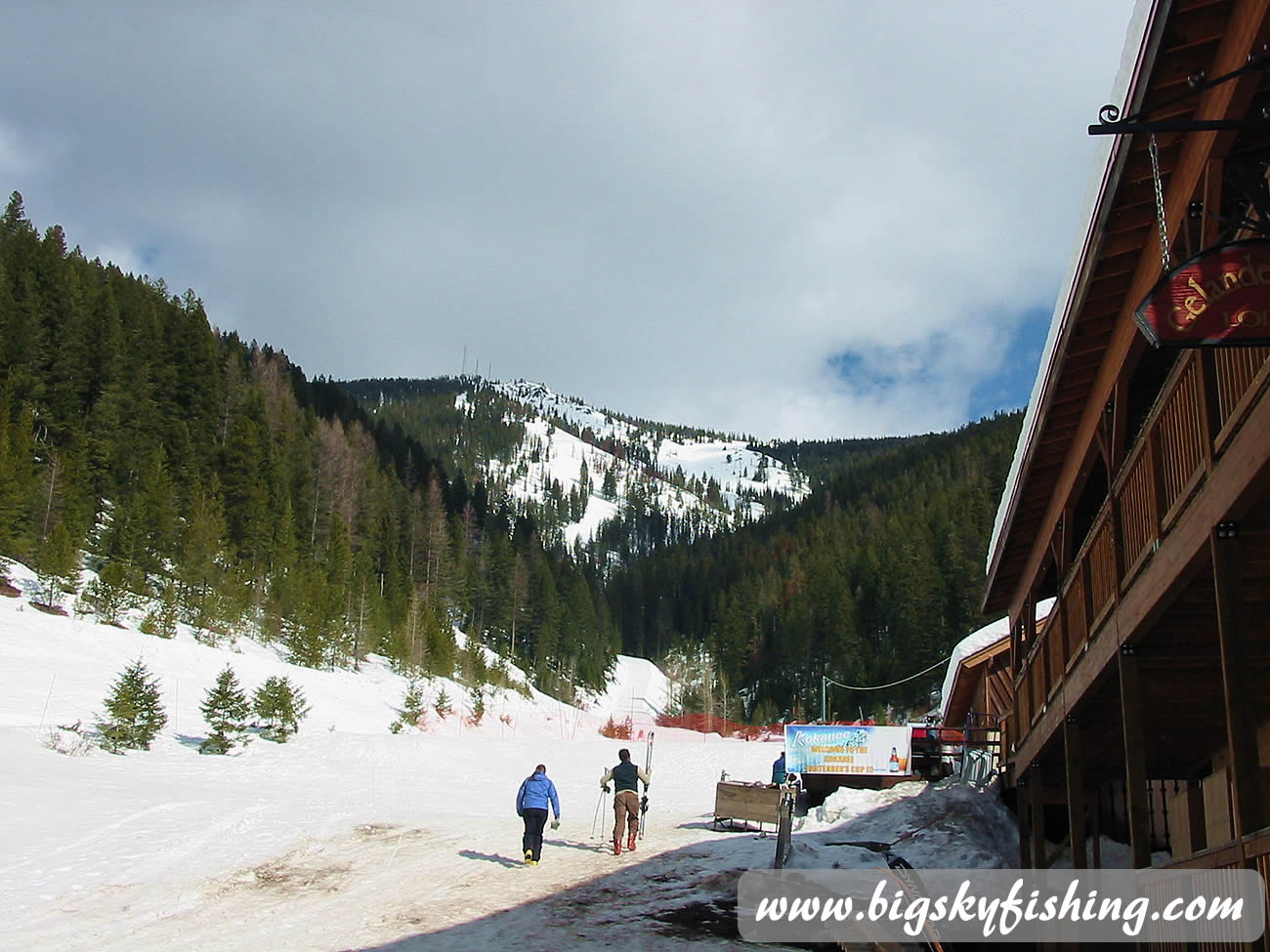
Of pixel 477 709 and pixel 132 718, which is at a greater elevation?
pixel 477 709

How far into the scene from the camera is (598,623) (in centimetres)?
11594

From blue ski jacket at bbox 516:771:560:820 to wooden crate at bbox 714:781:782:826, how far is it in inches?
157

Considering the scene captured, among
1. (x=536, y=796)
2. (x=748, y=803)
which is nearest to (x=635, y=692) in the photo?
(x=748, y=803)

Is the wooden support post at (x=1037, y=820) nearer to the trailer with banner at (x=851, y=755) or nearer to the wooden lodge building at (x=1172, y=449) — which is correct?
the wooden lodge building at (x=1172, y=449)

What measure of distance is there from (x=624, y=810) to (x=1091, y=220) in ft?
39.6

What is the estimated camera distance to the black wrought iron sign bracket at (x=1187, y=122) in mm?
5953

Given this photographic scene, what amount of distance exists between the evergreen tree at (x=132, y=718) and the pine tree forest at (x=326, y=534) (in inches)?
634

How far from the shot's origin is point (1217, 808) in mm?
8852

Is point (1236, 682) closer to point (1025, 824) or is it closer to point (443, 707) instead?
point (1025, 824)

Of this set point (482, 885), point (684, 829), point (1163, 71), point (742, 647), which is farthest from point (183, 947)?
point (742, 647)

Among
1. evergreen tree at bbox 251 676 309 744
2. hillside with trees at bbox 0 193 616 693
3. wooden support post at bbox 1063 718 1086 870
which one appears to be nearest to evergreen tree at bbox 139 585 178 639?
hillside with trees at bbox 0 193 616 693

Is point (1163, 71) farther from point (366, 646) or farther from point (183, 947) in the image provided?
point (366, 646)

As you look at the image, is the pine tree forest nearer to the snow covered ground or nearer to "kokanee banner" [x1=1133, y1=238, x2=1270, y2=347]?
the snow covered ground

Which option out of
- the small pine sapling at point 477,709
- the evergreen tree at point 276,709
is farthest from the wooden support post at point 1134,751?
the small pine sapling at point 477,709
